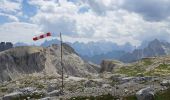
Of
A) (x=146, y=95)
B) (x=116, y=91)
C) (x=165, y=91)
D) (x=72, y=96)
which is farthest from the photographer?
(x=72, y=96)

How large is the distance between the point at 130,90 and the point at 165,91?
7.88m

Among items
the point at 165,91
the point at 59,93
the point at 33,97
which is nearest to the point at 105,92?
the point at 165,91

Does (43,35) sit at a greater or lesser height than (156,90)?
greater

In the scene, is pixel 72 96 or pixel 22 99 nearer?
pixel 72 96

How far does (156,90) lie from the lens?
Result: 54875mm

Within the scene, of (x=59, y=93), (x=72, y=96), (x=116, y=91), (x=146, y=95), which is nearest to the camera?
(x=146, y=95)

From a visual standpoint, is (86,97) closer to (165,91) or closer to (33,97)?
(165,91)

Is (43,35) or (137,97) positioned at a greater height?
(43,35)

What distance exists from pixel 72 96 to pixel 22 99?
48.6ft

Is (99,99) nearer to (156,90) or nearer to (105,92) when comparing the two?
(105,92)

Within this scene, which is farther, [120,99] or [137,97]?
[120,99]

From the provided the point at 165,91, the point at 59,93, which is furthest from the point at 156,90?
the point at 59,93

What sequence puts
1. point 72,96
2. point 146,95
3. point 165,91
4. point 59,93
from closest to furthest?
point 146,95 → point 165,91 → point 72,96 → point 59,93

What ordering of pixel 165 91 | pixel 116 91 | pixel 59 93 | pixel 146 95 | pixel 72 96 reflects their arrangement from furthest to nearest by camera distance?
pixel 59 93, pixel 72 96, pixel 116 91, pixel 165 91, pixel 146 95
